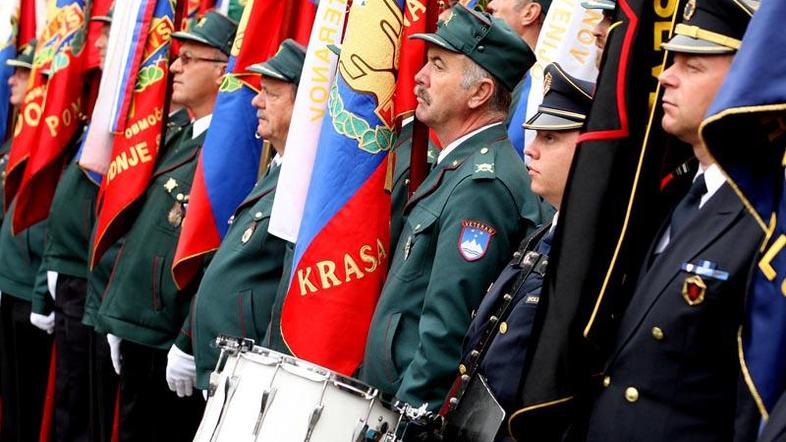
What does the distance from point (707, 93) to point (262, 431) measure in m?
1.68

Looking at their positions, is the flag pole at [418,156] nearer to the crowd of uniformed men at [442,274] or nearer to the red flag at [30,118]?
the crowd of uniformed men at [442,274]

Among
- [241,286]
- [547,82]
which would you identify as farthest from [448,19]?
[241,286]

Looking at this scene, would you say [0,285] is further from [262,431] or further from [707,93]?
[707,93]

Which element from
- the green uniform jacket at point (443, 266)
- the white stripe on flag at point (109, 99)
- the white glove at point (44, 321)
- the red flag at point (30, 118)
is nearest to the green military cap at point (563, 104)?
the green uniform jacket at point (443, 266)

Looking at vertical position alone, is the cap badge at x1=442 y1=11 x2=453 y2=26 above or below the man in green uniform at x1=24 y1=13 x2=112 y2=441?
above

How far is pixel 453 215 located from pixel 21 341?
16.2 feet

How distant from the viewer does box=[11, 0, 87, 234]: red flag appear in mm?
8961

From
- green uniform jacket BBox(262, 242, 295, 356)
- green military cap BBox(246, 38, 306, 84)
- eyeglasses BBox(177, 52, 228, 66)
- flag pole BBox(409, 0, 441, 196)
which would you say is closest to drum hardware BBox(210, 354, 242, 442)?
green uniform jacket BBox(262, 242, 295, 356)

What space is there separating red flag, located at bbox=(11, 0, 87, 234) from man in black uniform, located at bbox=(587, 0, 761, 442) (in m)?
5.71

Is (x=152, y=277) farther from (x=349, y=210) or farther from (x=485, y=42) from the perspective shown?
(x=485, y=42)

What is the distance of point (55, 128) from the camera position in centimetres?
894

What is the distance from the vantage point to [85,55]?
9.11m

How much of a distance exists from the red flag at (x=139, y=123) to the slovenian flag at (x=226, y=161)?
629 millimetres

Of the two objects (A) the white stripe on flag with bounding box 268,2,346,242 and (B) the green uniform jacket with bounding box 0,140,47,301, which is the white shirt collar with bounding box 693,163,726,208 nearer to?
(A) the white stripe on flag with bounding box 268,2,346,242
